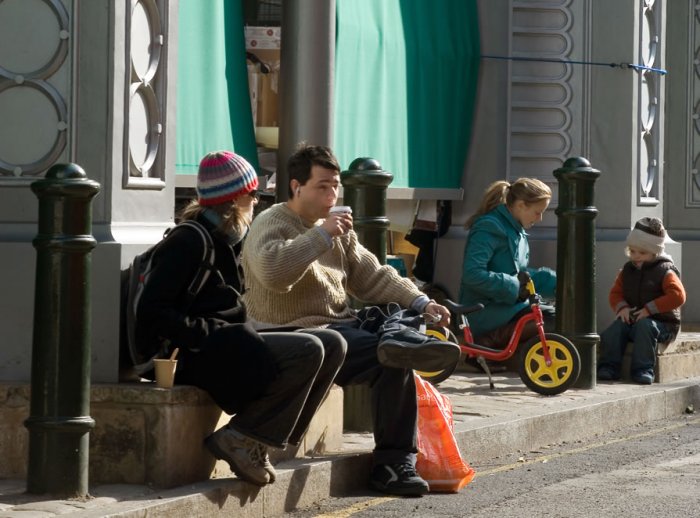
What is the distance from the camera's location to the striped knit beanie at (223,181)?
20.6 feet

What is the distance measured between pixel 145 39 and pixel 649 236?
15.8 ft

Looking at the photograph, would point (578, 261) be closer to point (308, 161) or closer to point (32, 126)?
point (308, 161)

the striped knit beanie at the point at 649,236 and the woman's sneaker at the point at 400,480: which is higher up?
the striped knit beanie at the point at 649,236

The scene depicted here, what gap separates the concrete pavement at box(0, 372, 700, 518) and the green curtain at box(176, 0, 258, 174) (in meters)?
1.89

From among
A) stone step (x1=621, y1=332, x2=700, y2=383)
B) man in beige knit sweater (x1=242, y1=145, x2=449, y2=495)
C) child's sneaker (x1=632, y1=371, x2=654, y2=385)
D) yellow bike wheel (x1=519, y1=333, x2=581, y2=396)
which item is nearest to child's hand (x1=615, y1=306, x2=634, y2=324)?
stone step (x1=621, y1=332, x2=700, y2=383)

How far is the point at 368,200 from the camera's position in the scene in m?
7.85

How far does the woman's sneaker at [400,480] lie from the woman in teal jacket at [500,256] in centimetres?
337

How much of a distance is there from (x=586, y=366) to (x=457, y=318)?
4.16ft

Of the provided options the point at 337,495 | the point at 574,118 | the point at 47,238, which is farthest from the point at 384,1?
the point at 47,238

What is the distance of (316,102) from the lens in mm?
9906

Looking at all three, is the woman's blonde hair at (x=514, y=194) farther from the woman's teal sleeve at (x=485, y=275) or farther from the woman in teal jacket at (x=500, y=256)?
the woman's teal sleeve at (x=485, y=275)

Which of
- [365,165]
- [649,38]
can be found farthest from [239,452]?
[649,38]

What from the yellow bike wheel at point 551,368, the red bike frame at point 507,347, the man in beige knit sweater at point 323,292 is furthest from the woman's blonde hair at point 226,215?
the red bike frame at point 507,347

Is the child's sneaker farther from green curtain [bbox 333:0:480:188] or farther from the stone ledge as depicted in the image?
the stone ledge
